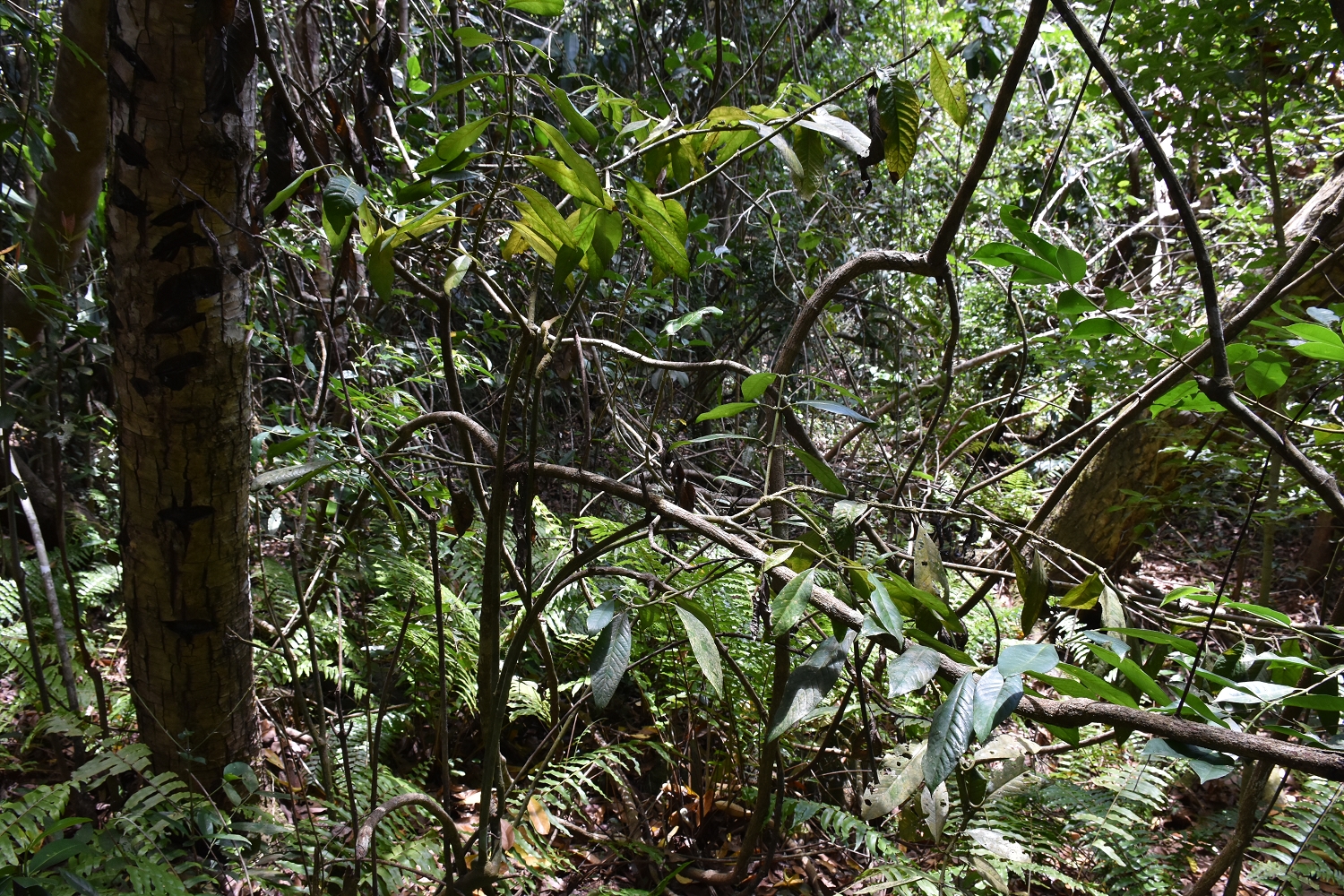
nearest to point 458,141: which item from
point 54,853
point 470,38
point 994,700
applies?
point 470,38

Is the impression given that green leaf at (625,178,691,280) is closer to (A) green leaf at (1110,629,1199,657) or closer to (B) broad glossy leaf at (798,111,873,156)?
(B) broad glossy leaf at (798,111,873,156)

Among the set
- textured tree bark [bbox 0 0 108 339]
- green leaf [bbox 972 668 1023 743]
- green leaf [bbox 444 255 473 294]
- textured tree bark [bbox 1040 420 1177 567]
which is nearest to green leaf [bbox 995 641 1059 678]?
green leaf [bbox 972 668 1023 743]

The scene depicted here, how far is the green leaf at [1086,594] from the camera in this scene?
3.08 ft

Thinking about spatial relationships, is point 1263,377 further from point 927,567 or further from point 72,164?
point 72,164

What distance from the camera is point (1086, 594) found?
957 mm

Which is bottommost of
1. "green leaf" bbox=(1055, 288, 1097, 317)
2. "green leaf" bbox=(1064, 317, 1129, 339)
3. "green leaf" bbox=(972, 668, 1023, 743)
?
"green leaf" bbox=(972, 668, 1023, 743)

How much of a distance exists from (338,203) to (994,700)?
87 cm

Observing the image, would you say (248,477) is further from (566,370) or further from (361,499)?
(566,370)

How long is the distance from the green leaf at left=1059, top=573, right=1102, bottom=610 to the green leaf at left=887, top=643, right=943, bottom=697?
A: 391 millimetres

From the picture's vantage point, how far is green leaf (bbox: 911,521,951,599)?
89 cm

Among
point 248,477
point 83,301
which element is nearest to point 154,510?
point 248,477

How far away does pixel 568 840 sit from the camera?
80.3 inches

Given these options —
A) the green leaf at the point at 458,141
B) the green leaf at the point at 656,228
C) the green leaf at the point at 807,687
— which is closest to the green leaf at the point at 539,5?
the green leaf at the point at 458,141

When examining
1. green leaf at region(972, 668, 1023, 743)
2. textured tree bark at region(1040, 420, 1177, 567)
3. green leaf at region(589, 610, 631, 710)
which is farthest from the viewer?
textured tree bark at region(1040, 420, 1177, 567)
